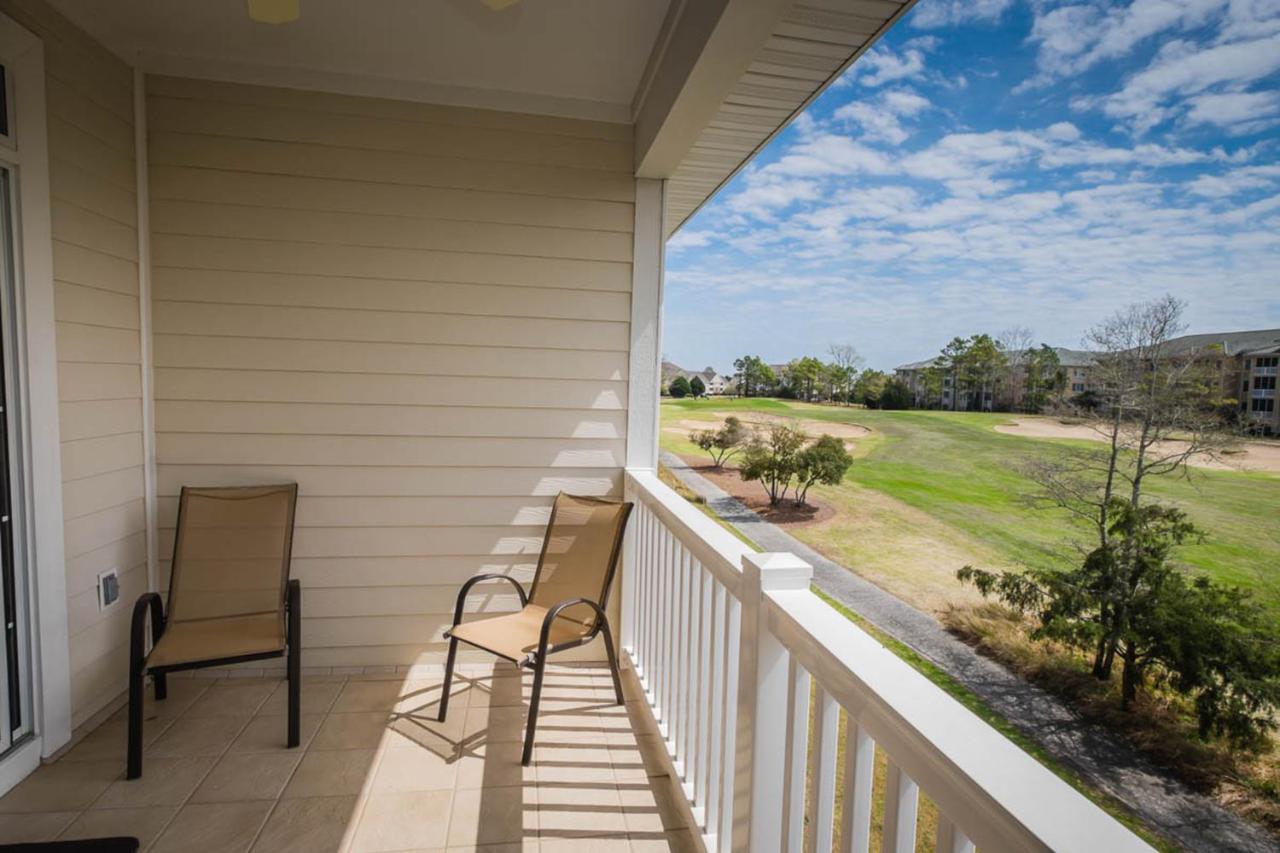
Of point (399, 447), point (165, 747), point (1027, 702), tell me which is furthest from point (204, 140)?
point (1027, 702)

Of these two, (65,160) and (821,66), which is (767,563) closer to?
(821,66)

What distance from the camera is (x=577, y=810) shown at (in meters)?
2.34

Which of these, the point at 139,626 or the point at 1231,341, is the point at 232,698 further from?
the point at 1231,341

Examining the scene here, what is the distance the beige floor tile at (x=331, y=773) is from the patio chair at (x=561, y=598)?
0.40 m

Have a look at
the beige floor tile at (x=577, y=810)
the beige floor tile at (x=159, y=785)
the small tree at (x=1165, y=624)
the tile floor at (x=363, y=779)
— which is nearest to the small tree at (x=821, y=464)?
the small tree at (x=1165, y=624)

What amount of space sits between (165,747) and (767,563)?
2.66m

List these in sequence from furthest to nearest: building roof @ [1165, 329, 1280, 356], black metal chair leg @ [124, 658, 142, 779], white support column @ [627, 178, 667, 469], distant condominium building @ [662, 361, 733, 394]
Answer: distant condominium building @ [662, 361, 733, 394]
white support column @ [627, 178, 667, 469]
black metal chair leg @ [124, 658, 142, 779]
building roof @ [1165, 329, 1280, 356]

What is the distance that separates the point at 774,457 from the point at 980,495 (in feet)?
3.98

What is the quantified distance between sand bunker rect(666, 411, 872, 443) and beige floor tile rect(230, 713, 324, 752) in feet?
7.63

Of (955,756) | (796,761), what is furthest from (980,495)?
(955,756)

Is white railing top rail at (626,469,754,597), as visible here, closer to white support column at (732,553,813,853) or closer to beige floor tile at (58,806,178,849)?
white support column at (732,553,813,853)

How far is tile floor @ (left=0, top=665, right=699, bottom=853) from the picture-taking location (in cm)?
220

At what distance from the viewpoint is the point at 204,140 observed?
10.3 ft

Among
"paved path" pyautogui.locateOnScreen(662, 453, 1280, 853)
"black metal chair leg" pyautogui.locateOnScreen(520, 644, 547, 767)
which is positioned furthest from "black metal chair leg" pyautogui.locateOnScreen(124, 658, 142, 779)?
"paved path" pyautogui.locateOnScreen(662, 453, 1280, 853)
